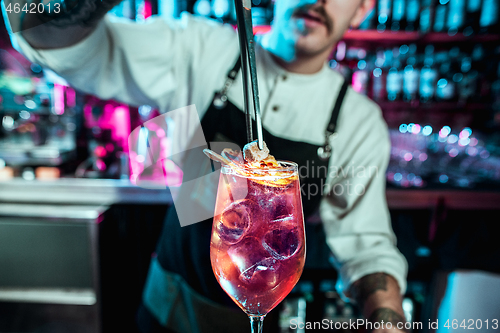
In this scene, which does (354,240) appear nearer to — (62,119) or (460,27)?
(62,119)

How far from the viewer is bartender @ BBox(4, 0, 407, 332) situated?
118 centimetres

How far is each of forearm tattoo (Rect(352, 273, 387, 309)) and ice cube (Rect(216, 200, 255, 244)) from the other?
53 centimetres

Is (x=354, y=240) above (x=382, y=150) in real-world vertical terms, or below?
below

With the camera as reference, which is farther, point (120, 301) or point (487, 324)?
point (120, 301)

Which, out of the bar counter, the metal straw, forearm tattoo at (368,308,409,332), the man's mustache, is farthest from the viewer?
the bar counter

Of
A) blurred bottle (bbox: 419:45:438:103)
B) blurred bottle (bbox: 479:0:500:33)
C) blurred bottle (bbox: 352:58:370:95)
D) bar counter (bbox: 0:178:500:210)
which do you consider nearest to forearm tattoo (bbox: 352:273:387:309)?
bar counter (bbox: 0:178:500:210)

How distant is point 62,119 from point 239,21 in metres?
2.67

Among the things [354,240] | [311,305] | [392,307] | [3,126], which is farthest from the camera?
[3,126]

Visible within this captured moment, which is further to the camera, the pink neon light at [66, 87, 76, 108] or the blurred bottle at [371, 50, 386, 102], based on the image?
the blurred bottle at [371, 50, 386, 102]

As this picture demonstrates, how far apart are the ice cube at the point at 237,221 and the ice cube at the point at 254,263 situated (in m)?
0.02

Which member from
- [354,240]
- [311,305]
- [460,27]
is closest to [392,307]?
[354,240]

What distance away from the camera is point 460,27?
2979 mm

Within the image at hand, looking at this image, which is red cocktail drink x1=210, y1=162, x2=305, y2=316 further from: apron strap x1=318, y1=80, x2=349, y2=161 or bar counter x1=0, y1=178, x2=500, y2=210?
bar counter x1=0, y1=178, x2=500, y2=210

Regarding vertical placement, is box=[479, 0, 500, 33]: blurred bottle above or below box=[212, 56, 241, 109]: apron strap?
above
